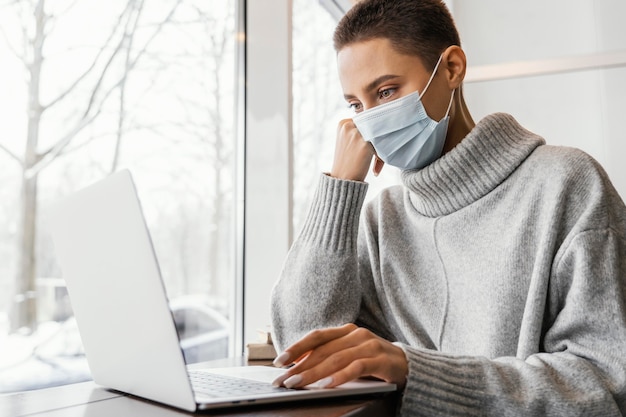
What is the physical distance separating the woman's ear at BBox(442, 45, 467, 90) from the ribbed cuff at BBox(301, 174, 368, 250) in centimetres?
26

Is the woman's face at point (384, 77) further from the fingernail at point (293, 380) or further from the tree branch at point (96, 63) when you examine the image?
the fingernail at point (293, 380)

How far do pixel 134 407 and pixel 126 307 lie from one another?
0.41 ft

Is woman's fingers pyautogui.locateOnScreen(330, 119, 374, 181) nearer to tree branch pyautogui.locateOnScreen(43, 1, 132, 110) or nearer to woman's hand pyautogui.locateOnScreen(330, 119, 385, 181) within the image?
woman's hand pyautogui.locateOnScreen(330, 119, 385, 181)

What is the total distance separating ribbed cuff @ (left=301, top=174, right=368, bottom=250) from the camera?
3.47ft

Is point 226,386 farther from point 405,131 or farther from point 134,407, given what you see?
point 405,131

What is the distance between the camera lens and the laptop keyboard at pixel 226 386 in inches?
25.0

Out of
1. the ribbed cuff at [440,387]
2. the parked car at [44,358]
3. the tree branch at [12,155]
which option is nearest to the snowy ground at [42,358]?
the parked car at [44,358]

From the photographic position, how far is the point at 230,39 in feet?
5.25

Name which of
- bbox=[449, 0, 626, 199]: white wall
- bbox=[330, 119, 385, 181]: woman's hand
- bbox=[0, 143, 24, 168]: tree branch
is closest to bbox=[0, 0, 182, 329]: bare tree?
bbox=[0, 143, 24, 168]: tree branch

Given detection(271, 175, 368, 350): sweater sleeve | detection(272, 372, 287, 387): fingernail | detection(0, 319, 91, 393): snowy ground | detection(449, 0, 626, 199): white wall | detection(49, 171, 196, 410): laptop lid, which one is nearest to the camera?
detection(49, 171, 196, 410): laptop lid

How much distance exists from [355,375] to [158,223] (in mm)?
747

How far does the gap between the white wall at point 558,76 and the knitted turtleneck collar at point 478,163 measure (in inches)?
41.2

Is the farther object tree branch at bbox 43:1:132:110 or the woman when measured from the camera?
tree branch at bbox 43:1:132:110

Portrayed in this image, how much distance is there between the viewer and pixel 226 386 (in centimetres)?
69
